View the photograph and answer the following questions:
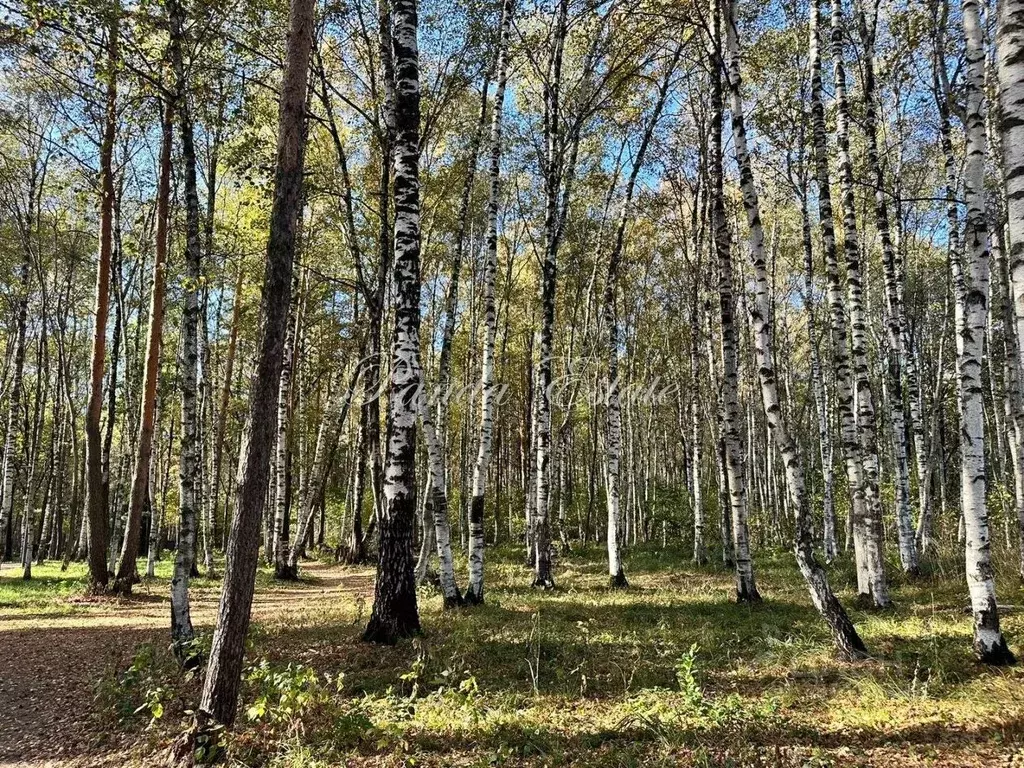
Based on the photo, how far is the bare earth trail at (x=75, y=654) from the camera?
609 centimetres

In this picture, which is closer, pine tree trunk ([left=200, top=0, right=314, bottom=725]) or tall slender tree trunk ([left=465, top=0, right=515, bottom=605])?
pine tree trunk ([left=200, top=0, right=314, bottom=725])

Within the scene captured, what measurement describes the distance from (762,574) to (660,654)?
10036 millimetres

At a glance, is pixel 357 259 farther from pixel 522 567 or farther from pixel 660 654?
pixel 522 567

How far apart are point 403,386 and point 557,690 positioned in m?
4.41

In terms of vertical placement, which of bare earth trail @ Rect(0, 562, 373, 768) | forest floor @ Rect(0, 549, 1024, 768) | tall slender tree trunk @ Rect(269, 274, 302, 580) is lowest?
bare earth trail @ Rect(0, 562, 373, 768)

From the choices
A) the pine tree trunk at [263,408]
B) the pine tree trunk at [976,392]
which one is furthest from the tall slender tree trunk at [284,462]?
the pine tree trunk at [976,392]

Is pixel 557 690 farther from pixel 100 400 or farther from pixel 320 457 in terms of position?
pixel 320 457

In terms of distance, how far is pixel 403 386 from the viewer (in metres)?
8.59

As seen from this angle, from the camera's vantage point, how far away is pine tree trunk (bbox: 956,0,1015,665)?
6.10 metres

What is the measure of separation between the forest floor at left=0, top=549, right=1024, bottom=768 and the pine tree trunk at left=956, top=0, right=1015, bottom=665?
515mm

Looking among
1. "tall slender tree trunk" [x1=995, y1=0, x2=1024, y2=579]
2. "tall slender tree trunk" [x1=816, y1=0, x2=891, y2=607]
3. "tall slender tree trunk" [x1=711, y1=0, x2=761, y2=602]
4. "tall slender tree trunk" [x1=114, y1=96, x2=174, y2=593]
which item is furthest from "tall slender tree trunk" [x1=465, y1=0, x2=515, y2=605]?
"tall slender tree trunk" [x1=114, y1=96, x2=174, y2=593]

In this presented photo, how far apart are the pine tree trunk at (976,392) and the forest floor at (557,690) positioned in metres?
0.52

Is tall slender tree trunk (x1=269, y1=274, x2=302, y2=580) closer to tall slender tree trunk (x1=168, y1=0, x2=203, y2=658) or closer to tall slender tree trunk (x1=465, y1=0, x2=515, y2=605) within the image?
tall slender tree trunk (x1=465, y1=0, x2=515, y2=605)

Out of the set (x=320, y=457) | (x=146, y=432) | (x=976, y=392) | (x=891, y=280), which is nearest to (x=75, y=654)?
(x=146, y=432)
